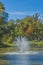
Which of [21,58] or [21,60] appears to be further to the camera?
[21,58]

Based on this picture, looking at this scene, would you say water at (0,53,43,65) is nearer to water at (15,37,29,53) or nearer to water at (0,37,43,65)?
water at (0,37,43,65)

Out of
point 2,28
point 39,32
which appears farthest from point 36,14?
point 2,28

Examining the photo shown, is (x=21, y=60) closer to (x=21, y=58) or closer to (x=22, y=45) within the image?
(x=21, y=58)

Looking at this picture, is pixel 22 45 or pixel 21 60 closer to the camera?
pixel 21 60

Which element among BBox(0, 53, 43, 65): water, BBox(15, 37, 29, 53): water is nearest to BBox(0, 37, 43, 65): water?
BBox(0, 53, 43, 65): water

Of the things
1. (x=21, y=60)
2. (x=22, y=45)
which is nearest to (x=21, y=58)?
(x=21, y=60)

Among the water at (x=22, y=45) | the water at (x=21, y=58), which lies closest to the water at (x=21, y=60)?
the water at (x=21, y=58)

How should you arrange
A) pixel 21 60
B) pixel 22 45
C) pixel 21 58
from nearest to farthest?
pixel 21 60, pixel 21 58, pixel 22 45

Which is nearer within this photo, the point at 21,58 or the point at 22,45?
the point at 21,58

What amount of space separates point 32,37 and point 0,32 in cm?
3325

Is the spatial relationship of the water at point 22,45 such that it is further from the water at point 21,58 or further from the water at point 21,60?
the water at point 21,60

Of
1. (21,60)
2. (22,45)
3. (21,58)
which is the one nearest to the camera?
(21,60)

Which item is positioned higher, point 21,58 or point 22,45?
point 22,45

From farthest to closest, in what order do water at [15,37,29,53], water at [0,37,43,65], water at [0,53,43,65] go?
water at [15,37,29,53] < water at [0,37,43,65] < water at [0,53,43,65]
